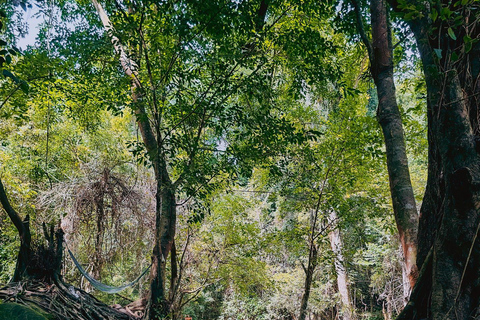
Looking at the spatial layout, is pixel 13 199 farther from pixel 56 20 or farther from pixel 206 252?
pixel 206 252

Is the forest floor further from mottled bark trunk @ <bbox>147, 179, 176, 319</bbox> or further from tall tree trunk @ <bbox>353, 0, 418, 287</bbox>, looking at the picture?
tall tree trunk @ <bbox>353, 0, 418, 287</bbox>

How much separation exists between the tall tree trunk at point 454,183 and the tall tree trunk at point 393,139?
440mm

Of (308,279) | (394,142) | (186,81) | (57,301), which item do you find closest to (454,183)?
(394,142)

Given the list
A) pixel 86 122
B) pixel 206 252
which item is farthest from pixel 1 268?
pixel 206 252

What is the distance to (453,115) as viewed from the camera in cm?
129

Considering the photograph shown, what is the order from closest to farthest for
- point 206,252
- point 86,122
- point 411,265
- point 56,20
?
point 411,265 < point 56,20 < point 86,122 < point 206,252

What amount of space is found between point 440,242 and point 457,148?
38cm

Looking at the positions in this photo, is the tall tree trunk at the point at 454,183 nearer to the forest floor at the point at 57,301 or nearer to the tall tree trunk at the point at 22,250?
the forest floor at the point at 57,301

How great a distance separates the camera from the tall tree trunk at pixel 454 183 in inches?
47.8

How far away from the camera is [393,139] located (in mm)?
2115

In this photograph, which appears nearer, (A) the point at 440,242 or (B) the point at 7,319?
(A) the point at 440,242

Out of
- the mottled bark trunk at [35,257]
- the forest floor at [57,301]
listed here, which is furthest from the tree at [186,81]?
the mottled bark trunk at [35,257]

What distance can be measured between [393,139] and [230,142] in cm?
251

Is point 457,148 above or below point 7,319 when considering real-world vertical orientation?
above
